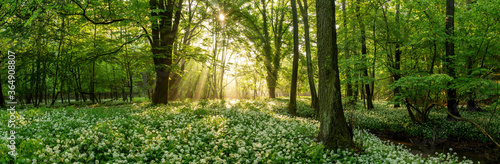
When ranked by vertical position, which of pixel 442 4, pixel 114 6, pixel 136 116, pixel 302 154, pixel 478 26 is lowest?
pixel 302 154

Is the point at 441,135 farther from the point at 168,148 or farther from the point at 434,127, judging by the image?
the point at 168,148

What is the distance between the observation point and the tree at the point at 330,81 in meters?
6.28

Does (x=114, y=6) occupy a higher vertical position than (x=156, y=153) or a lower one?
higher

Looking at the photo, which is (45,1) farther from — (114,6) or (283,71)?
(283,71)

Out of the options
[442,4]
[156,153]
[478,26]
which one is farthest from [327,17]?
[442,4]

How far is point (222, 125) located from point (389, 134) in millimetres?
10578

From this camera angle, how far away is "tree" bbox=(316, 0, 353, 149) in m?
6.28

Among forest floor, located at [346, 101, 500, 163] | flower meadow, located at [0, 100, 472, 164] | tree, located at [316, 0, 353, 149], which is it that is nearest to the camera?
flower meadow, located at [0, 100, 472, 164]

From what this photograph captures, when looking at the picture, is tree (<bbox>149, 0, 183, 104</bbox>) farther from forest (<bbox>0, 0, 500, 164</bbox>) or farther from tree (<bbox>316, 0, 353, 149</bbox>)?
tree (<bbox>316, 0, 353, 149</bbox>)

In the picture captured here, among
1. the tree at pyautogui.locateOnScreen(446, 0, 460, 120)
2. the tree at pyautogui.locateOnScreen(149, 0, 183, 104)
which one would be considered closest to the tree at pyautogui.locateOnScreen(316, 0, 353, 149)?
the tree at pyautogui.locateOnScreen(446, 0, 460, 120)

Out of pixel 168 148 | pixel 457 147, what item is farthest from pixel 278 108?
pixel 168 148

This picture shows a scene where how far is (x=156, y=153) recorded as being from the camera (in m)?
5.20

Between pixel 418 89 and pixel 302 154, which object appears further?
pixel 418 89

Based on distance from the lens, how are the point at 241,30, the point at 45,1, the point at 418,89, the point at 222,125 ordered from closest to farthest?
the point at 222,125
the point at 45,1
the point at 418,89
the point at 241,30
